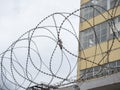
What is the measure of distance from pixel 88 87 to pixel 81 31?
60.3 feet

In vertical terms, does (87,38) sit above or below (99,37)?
above

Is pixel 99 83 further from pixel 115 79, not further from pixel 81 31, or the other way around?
pixel 81 31

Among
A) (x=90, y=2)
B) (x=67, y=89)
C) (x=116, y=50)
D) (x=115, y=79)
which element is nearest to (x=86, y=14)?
(x=90, y=2)

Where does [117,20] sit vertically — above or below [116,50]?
above

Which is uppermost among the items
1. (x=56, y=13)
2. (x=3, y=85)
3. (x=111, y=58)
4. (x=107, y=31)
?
(x=107, y=31)

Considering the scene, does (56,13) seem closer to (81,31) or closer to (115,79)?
(115,79)

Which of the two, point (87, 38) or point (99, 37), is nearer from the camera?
point (99, 37)

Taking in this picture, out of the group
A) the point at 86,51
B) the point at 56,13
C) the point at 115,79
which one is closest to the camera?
the point at 56,13

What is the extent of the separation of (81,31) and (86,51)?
7.41 ft

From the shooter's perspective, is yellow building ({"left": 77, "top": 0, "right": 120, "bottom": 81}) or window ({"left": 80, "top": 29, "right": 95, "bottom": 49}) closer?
yellow building ({"left": 77, "top": 0, "right": 120, "bottom": 81})

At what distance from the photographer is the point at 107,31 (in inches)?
1339

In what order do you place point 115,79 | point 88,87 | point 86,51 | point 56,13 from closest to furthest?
point 56,13
point 115,79
point 88,87
point 86,51

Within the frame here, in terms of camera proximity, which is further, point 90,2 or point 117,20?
point 90,2

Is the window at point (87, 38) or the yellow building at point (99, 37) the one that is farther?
the window at point (87, 38)
